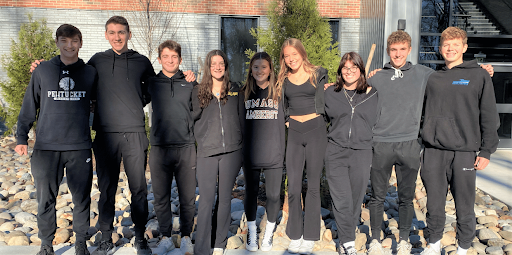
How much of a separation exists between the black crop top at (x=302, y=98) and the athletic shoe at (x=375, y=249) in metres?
1.42

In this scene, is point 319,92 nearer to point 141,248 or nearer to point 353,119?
point 353,119

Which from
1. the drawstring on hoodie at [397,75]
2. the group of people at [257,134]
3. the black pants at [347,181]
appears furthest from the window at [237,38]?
the black pants at [347,181]

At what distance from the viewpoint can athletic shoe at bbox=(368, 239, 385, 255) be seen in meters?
3.41

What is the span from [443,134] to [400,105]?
46 cm

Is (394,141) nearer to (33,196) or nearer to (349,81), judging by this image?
(349,81)

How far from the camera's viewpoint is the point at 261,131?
3465 mm

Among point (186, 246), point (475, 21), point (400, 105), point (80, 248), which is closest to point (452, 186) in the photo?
point (400, 105)

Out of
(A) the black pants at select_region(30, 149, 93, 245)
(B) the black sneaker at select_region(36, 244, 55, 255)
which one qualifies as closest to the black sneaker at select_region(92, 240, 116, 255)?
(A) the black pants at select_region(30, 149, 93, 245)

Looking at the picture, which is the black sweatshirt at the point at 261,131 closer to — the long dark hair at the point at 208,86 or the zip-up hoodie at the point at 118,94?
the long dark hair at the point at 208,86

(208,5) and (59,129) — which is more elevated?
(208,5)

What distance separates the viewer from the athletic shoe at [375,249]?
3.41 metres

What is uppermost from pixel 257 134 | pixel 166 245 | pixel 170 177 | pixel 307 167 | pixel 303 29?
pixel 303 29

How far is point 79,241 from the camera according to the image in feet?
10.9

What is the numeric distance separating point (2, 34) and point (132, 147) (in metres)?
10.2
